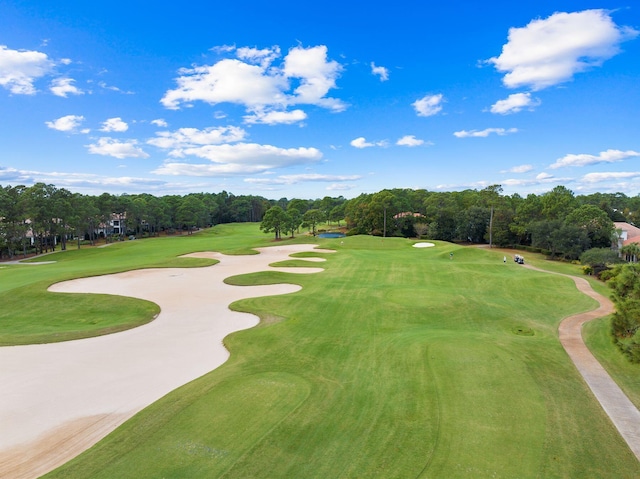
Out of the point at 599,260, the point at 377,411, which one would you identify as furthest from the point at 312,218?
the point at 377,411

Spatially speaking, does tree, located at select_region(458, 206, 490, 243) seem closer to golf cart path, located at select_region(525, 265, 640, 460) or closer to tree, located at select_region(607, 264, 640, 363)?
golf cart path, located at select_region(525, 265, 640, 460)

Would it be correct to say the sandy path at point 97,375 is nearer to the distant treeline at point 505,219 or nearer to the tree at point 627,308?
the tree at point 627,308

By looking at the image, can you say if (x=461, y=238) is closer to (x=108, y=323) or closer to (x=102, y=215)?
(x=108, y=323)

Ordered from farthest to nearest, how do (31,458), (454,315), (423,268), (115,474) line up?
1. (423,268)
2. (454,315)
3. (31,458)
4. (115,474)

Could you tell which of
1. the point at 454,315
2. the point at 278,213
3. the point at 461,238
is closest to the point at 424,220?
the point at 461,238

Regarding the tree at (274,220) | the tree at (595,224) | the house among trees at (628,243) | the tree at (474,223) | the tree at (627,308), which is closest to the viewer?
the tree at (627,308)

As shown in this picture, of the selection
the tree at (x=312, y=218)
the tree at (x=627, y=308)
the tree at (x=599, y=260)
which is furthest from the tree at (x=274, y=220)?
the tree at (x=627, y=308)
